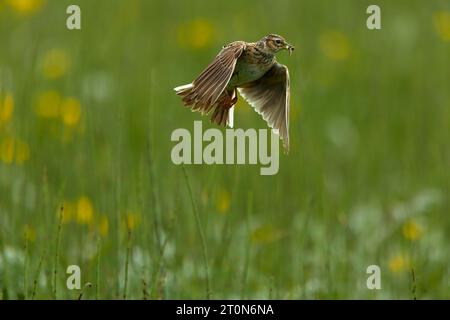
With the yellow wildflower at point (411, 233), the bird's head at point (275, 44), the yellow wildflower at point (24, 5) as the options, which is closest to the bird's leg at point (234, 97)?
the bird's head at point (275, 44)

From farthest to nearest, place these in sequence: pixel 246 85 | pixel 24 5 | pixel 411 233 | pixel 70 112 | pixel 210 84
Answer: pixel 24 5, pixel 70 112, pixel 411 233, pixel 246 85, pixel 210 84

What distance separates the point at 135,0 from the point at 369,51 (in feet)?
6.51

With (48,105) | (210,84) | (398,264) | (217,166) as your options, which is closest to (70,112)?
(48,105)

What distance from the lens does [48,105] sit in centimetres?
633

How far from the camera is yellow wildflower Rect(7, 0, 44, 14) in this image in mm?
7594

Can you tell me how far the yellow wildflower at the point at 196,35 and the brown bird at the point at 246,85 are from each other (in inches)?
216

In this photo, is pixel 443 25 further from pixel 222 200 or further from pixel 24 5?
pixel 222 200

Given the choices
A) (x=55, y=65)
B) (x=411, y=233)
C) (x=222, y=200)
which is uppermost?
(x=55, y=65)

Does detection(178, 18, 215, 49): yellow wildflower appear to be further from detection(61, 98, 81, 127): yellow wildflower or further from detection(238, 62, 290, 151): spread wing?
detection(238, 62, 290, 151): spread wing

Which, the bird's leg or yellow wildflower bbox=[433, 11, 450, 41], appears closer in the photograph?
the bird's leg

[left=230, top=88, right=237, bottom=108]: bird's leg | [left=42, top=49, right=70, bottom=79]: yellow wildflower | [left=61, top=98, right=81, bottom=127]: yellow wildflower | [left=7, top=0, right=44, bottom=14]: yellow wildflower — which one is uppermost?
[left=7, top=0, right=44, bottom=14]: yellow wildflower

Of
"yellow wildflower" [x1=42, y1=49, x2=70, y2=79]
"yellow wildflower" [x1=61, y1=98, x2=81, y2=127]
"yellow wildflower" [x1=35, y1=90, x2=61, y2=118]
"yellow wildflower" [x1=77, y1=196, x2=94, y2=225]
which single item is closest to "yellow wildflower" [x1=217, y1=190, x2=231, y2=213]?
"yellow wildflower" [x1=77, y1=196, x2=94, y2=225]

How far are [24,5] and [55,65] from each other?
92 centimetres

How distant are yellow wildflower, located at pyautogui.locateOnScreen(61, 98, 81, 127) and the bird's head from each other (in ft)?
10.6
